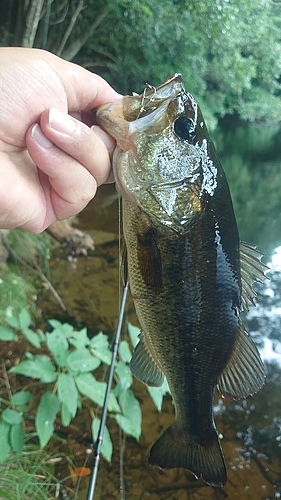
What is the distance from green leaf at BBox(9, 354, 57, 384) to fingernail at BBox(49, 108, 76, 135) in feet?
4.18

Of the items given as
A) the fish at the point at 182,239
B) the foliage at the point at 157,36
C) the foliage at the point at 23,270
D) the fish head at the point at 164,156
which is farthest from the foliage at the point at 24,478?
the foliage at the point at 157,36

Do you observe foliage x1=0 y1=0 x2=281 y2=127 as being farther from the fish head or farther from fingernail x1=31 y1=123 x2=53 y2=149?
fingernail x1=31 y1=123 x2=53 y2=149

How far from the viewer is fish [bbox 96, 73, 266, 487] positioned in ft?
4.14

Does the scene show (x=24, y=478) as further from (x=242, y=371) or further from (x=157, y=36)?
(x=157, y=36)

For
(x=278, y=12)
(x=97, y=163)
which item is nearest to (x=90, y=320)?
(x=97, y=163)

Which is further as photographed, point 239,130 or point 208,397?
point 239,130

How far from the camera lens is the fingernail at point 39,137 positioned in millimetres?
1062

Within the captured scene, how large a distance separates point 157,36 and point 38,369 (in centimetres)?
1024

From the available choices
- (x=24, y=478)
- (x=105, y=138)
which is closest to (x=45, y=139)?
(x=105, y=138)

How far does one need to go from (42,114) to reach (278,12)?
1594cm

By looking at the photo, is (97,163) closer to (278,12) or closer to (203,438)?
(203,438)

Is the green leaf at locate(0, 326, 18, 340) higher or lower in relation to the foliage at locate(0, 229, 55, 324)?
higher

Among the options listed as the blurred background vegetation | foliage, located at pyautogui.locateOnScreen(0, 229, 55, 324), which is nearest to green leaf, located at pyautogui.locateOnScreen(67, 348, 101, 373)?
foliage, located at pyautogui.locateOnScreen(0, 229, 55, 324)

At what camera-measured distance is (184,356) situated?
4.47 feet
